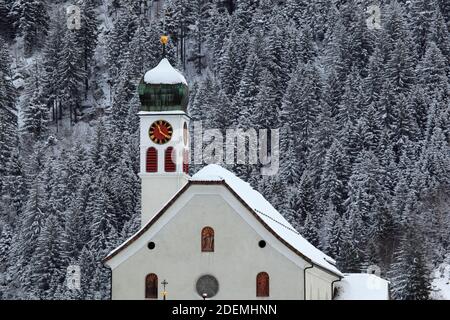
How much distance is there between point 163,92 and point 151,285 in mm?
13266

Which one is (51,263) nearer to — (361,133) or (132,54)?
(361,133)

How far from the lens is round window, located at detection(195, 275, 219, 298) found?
206ft

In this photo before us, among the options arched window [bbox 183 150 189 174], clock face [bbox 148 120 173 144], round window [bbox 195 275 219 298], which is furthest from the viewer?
arched window [bbox 183 150 189 174]

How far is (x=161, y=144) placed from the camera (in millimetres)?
70625

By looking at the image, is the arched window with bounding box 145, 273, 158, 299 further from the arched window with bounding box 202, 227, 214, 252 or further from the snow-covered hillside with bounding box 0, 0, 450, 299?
the snow-covered hillside with bounding box 0, 0, 450, 299

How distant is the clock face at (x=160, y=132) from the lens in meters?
70.8

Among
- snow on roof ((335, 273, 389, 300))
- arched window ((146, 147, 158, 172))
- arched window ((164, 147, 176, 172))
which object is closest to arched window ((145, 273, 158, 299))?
arched window ((164, 147, 176, 172))

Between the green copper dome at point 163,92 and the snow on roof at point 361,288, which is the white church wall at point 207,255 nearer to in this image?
the snow on roof at point 361,288

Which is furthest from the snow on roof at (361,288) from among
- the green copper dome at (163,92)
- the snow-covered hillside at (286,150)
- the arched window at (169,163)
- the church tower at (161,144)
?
the snow-covered hillside at (286,150)

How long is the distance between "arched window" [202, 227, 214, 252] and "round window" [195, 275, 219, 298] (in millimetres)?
1313

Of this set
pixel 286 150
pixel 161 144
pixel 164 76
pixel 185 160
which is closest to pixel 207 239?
pixel 161 144

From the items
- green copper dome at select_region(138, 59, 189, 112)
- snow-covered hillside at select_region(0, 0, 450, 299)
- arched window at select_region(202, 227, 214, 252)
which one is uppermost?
snow-covered hillside at select_region(0, 0, 450, 299)

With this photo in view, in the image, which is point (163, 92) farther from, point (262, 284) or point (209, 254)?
point (262, 284)

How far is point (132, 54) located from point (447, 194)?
2659 inches
